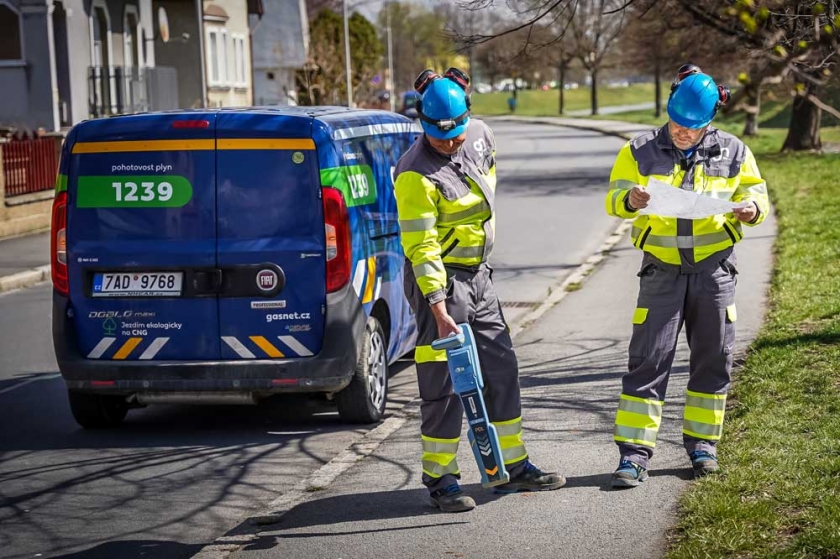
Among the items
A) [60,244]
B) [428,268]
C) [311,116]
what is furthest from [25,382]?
[428,268]

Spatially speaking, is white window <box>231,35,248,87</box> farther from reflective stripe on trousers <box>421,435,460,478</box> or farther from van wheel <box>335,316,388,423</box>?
reflective stripe on trousers <box>421,435,460,478</box>

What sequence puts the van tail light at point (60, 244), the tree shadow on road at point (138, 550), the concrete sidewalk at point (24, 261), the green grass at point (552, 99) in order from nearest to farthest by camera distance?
the tree shadow on road at point (138, 550) < the van tail light at point (60, 244) < the concrete sidewalk at point (24, 261) < the green grass at point (552, 99)

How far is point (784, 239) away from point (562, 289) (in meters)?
3.70

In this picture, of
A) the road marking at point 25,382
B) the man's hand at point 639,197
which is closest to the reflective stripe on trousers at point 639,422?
the man's hand at point 639,197

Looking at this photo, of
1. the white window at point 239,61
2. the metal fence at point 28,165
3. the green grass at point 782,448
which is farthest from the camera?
the white window at point 239,61

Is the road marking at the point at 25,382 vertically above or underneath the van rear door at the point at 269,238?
underneath

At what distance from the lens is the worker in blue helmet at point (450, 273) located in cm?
564

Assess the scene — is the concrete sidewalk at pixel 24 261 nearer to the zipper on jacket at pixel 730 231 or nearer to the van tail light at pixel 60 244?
the van tail light at pixel 60 244

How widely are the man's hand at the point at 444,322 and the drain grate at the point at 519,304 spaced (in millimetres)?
6740

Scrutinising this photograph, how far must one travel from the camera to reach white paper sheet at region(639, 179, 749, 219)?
5727 millimetres

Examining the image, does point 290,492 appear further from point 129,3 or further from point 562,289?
point 129,3

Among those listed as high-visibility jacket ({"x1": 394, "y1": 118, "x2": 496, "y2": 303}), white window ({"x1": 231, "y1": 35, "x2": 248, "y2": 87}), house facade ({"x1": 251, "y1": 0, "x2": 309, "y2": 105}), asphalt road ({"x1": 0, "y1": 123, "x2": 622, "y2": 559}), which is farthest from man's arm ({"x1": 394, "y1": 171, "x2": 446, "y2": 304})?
house facade ({"x1": 251, "y1": 0, "x2": 309, "y2": 105})

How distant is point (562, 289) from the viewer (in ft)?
43.5

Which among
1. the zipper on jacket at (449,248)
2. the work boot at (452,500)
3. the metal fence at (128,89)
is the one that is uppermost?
the metal fence at (128,89)
